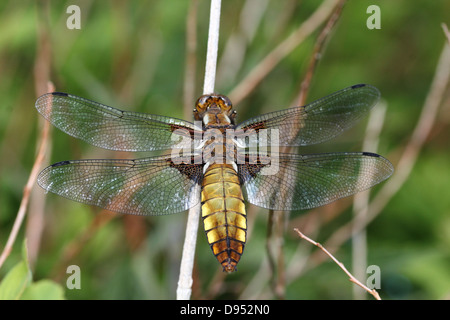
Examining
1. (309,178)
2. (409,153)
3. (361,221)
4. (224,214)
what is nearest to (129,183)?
(224,214)

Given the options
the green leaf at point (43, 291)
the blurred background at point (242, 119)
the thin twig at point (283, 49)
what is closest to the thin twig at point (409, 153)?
the blurred background at point (242, 119)

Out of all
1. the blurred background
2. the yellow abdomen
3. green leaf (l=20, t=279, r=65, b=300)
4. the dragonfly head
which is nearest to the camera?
the yellow abdomen

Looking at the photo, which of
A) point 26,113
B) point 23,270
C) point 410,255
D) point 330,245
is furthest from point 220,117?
point 26,113

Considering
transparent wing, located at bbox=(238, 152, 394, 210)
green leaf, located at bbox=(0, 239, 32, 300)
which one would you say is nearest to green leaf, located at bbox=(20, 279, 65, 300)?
green leaf, located at bbox=(0, 239, 32, 300)

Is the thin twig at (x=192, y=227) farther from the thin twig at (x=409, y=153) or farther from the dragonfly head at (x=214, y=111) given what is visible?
the thin twig at (x=409, y=153)

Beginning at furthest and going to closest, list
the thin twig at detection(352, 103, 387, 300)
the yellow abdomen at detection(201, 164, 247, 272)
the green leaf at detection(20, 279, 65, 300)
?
the thin twig at detection(352, 103, 387, 300), the green leaf at detection(20, 279, 65, 300), the yellow abdomen at detection(201, 164, 247, 272)

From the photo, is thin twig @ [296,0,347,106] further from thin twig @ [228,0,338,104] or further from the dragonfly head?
thin twig @ [228,0,338,104]

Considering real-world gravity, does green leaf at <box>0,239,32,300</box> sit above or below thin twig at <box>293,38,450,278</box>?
below

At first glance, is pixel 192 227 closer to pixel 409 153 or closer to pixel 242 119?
pixel 242 119

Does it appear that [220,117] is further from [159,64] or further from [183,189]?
[159,64]
